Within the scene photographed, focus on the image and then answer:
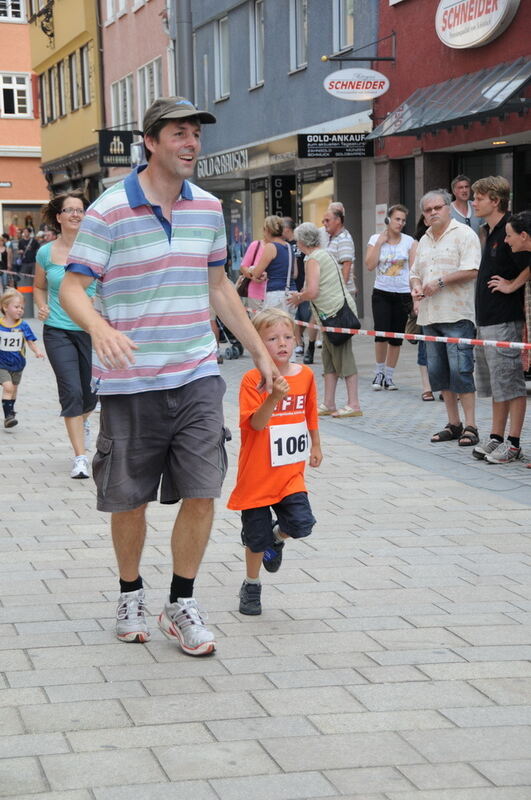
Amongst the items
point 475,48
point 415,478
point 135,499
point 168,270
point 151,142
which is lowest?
point 415,478

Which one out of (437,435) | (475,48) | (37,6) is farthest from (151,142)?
(37,6)

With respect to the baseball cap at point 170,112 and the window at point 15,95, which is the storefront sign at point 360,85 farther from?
the window at point 15,95

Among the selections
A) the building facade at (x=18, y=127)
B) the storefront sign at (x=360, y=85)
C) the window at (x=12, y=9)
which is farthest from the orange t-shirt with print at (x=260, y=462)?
the window at (x=12, y=9)

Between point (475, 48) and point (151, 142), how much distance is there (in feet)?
43.7

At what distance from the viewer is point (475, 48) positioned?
1723 cm

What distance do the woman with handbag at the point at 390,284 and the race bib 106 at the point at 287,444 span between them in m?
8.15

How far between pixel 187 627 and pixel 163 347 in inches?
40.3

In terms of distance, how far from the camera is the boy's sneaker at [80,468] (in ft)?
29.1

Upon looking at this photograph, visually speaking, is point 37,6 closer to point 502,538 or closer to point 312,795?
point 502,538

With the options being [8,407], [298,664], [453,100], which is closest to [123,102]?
[453,100]

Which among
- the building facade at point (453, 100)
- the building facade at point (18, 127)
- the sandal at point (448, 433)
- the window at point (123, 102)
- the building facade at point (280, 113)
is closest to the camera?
the sandal at point (448, 433)

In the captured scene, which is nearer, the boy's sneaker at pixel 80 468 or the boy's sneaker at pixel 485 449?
the boy's sneaker at pixel 80 468

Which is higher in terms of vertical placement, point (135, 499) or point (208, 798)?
point (135, 499)

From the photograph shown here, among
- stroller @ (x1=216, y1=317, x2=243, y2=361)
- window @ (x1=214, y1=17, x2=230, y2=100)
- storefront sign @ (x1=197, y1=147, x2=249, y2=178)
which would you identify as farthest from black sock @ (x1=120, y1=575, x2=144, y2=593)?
window @ (x1=214, y1=17, x2=230, y2=100)
